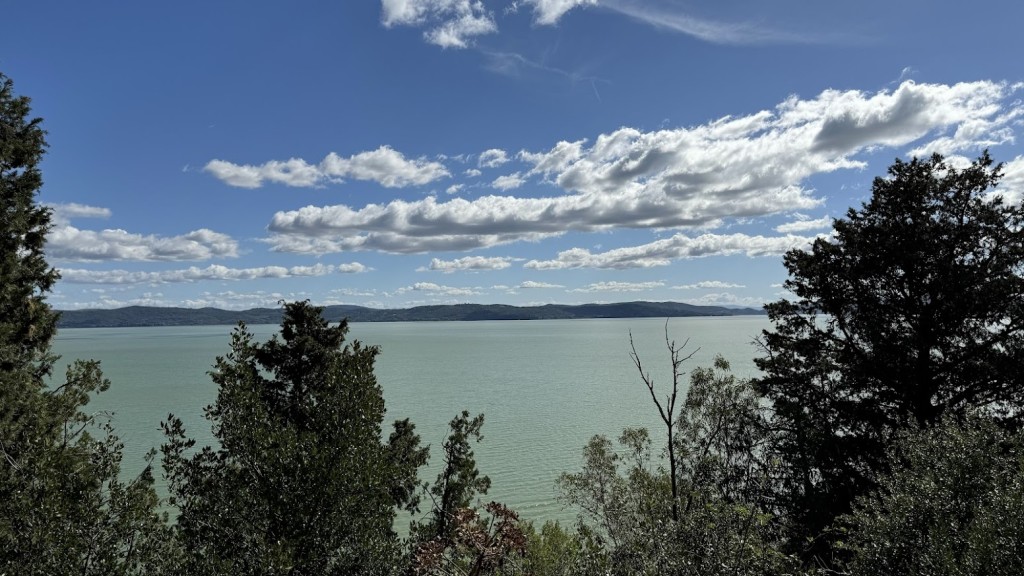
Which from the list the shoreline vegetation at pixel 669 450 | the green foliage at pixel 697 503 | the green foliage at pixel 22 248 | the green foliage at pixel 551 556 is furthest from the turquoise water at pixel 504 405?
Answer: the green foliage at pixel 22 248

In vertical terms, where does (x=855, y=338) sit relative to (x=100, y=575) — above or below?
above

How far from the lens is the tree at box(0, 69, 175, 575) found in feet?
33.4

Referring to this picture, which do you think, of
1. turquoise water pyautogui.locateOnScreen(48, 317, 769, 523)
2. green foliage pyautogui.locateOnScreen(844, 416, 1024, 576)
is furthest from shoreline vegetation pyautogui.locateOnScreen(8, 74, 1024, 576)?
turquoise water pyautogui.locateOnScreen(48, 317, 769, 523)

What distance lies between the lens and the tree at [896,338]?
20625 millimetres

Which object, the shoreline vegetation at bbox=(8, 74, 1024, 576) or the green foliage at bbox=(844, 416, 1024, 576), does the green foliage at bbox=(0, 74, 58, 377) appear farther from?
the green foliage at bbox=(844, 416, 1024, 576)

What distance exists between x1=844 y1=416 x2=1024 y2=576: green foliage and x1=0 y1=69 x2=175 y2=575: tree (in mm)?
13911

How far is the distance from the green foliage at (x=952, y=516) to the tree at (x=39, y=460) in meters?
13.9

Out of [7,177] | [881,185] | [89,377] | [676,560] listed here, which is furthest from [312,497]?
[881,185]

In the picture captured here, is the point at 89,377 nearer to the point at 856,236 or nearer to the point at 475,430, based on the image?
the point at 475,430

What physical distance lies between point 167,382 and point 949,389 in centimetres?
10487

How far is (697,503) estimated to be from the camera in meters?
14.7

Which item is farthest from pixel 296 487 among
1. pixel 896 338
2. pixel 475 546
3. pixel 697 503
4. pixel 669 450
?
pixel 896 338

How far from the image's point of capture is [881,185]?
23625 millimetres

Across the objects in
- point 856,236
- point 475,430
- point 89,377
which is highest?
point 856,236
